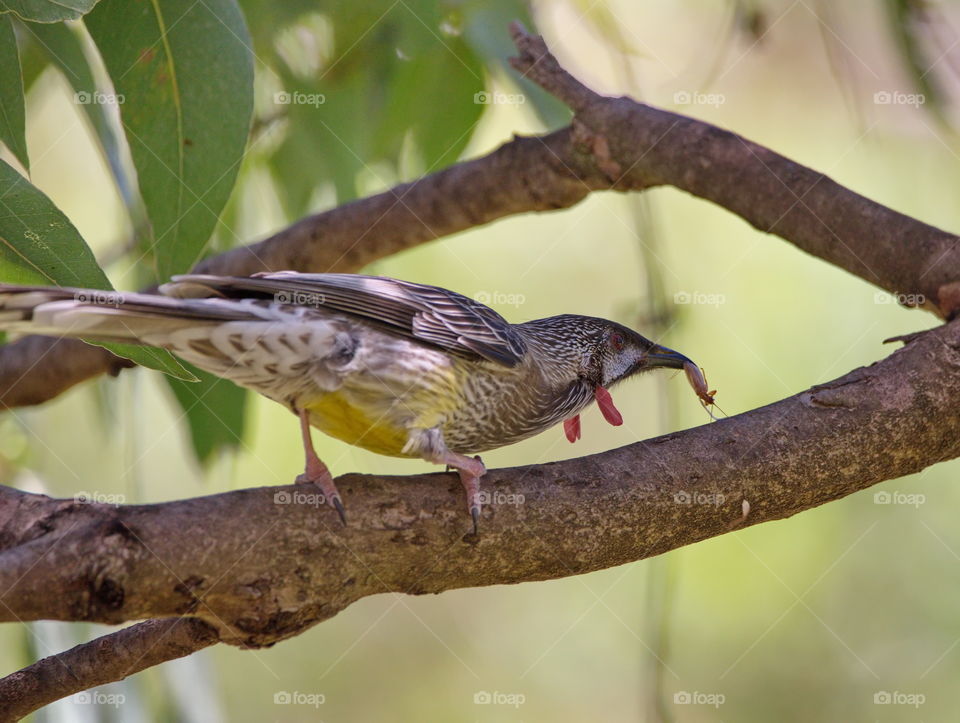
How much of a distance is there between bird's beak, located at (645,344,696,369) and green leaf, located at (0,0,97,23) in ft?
7.59

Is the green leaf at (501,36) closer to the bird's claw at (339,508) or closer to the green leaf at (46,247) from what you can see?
the green leaf at (46,247)

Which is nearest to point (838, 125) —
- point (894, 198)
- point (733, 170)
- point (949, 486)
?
point (894, 198)

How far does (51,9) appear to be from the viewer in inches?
88.9

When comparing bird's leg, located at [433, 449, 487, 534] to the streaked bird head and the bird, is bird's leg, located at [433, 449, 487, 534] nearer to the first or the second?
the bird

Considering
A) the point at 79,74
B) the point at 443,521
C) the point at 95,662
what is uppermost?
the point at 79,74

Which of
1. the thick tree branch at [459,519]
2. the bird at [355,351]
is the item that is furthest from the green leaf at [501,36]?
the thick tree branch at [459,519]

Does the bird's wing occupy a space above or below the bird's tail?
above

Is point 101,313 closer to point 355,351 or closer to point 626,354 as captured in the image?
point 355,351

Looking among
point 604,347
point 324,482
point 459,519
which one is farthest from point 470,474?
point 604,347

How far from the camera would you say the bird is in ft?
7.52

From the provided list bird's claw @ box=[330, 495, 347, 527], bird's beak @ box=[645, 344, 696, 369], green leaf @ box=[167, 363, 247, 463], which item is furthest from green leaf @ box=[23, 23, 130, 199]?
bird's beak @ box=[645, 344, 696, 369]

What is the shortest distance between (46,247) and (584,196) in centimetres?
218

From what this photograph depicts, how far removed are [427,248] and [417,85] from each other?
147cm

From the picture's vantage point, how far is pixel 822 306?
15.5 feet
